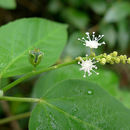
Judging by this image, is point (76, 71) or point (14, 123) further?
point (14, 123)

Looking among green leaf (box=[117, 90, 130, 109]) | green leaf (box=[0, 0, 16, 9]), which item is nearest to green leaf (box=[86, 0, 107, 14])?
green leaf (box=[117, 90, 130, 109])

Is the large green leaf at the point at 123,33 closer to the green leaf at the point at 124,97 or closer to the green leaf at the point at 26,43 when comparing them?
the green leaf at the point at 124,97

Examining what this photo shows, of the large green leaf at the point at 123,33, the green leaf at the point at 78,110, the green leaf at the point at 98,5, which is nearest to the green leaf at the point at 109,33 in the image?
the large green leaf at the point at 123,33

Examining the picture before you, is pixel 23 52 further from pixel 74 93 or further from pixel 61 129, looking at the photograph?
pixel 61 129

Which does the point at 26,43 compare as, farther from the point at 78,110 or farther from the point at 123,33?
the point at 123,33

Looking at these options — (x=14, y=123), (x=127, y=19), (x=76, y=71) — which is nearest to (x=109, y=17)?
(x=127, y=19)

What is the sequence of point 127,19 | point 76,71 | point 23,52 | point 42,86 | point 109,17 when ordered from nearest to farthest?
point 23,52
point 76,71
point 42,86
point 109,17
point 127,19

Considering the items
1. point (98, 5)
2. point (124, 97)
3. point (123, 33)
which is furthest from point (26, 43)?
point (123, 33)
